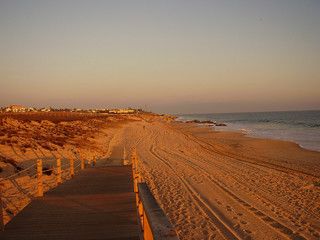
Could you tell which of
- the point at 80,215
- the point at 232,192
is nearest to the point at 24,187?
the point at 80,215

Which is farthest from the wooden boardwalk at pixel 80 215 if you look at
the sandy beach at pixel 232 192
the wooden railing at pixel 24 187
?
the sandy beach at pixel 232 192

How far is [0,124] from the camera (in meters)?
30.9

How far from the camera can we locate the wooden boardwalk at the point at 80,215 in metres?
6.14

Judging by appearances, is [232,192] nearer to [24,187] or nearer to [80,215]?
[80,215]

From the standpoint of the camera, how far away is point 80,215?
293 inches

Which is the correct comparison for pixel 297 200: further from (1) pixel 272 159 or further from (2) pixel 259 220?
(1) pixel 272 159

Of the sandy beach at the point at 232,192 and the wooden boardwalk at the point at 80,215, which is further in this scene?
the sandy beach at the point at 232,192

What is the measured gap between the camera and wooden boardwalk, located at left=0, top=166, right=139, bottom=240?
20.2 ft

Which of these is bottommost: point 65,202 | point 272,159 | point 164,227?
point 272,159

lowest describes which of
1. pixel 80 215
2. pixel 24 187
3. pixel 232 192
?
pixel 232 192

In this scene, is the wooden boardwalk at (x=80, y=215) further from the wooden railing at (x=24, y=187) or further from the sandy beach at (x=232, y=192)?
the sandy beach at (x=232, y=192)

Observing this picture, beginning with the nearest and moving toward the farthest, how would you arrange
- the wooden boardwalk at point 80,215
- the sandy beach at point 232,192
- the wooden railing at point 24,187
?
the wooden boardwalk at point 80,215 → the sandy beach at point 232,192 → the wooden railing at point 24,187

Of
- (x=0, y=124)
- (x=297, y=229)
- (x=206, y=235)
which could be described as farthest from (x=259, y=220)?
(x=0, y=124)

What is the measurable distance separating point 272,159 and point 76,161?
14.1 meters
